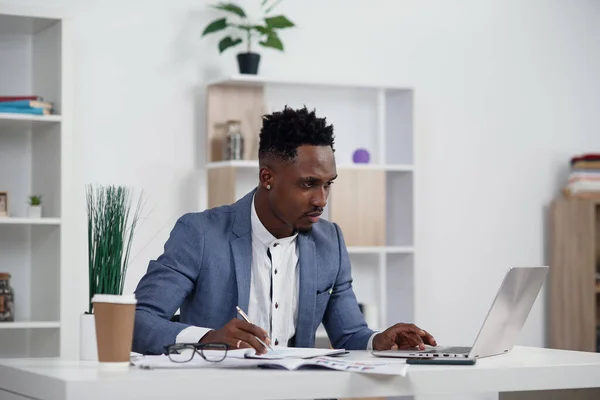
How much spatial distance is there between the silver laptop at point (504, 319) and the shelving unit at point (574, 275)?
2985 mm

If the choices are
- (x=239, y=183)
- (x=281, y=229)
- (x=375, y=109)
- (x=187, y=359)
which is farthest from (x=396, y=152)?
(x=187, y=359)

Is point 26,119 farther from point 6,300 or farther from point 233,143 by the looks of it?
point 233,143

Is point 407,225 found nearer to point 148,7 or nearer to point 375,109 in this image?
point 375,109

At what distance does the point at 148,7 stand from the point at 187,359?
290 centimetres

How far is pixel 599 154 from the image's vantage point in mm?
5184

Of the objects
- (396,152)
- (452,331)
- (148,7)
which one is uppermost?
(148,7)

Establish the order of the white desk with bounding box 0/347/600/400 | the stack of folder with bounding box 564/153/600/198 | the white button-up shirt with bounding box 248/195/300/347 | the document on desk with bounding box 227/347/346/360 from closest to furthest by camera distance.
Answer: the white desk with bounding box 0/347/600/400 → the document on desk with bounding box 227/347/346/360 → the white button-up shirt with bounding box 248/195/300/347 → the stack of folder with bounding box 564/153/600/198

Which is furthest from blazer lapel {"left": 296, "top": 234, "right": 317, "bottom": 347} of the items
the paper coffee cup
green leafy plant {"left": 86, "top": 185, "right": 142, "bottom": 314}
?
the paper coffee cup

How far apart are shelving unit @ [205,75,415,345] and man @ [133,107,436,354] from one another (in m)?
1.57

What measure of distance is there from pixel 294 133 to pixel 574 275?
3003mm

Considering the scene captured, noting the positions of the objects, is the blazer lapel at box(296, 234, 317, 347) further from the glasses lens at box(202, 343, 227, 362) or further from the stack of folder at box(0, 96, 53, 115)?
the stack of folder at box(0, 96, 53, 115)

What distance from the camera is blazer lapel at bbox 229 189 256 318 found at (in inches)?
105

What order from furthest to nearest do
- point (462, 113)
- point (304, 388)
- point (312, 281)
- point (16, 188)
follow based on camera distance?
point (462, 113) < point (16, 188) < point (312, 281) < point (304, 388)

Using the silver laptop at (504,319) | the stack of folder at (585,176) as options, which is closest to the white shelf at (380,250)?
the stack of folder at (585,176)
